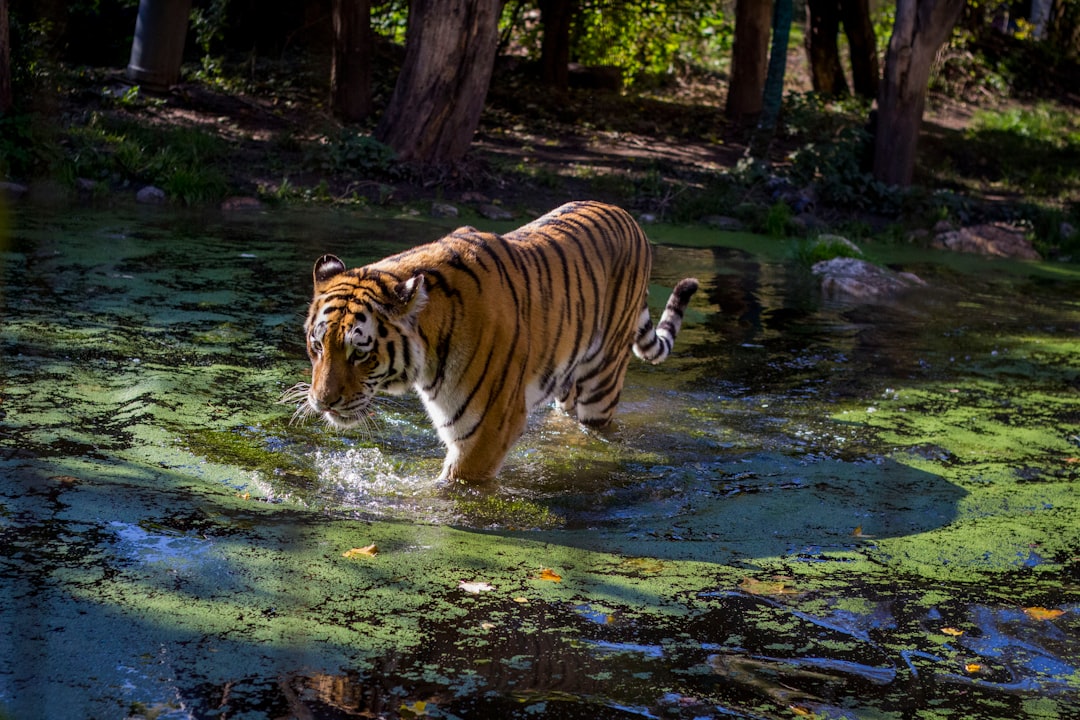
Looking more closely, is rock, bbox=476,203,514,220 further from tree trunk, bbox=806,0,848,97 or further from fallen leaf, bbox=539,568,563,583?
tree trunk, bbox=806,0,848,97

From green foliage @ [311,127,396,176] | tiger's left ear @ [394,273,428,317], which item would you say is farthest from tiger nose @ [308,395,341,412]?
green foliage @ [311,127,396,176]

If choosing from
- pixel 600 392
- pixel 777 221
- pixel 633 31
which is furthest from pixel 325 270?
pixel 633 31

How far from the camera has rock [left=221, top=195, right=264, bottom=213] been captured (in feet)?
35.7

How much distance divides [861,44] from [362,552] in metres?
17.0

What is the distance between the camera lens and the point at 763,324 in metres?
8.02

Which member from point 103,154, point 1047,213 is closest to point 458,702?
point 103,154

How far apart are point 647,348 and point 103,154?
721 centimetres

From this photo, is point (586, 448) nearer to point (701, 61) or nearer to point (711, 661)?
point (711, 661)

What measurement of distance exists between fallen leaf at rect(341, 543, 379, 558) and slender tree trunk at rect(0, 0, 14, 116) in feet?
29.0

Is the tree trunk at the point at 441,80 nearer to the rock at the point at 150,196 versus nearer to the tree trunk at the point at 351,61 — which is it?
the tree trunk at the point at 351,61

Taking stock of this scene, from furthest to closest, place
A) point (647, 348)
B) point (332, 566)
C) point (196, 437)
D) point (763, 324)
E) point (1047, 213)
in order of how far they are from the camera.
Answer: point (1047, 213)
point (763, 324)
point (647, 348)
point (196, 437)
point (332, 566)

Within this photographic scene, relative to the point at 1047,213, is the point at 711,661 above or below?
below

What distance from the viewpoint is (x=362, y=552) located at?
3.41m

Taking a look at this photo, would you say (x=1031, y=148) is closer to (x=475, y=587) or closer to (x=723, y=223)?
(x=723, y=223)
